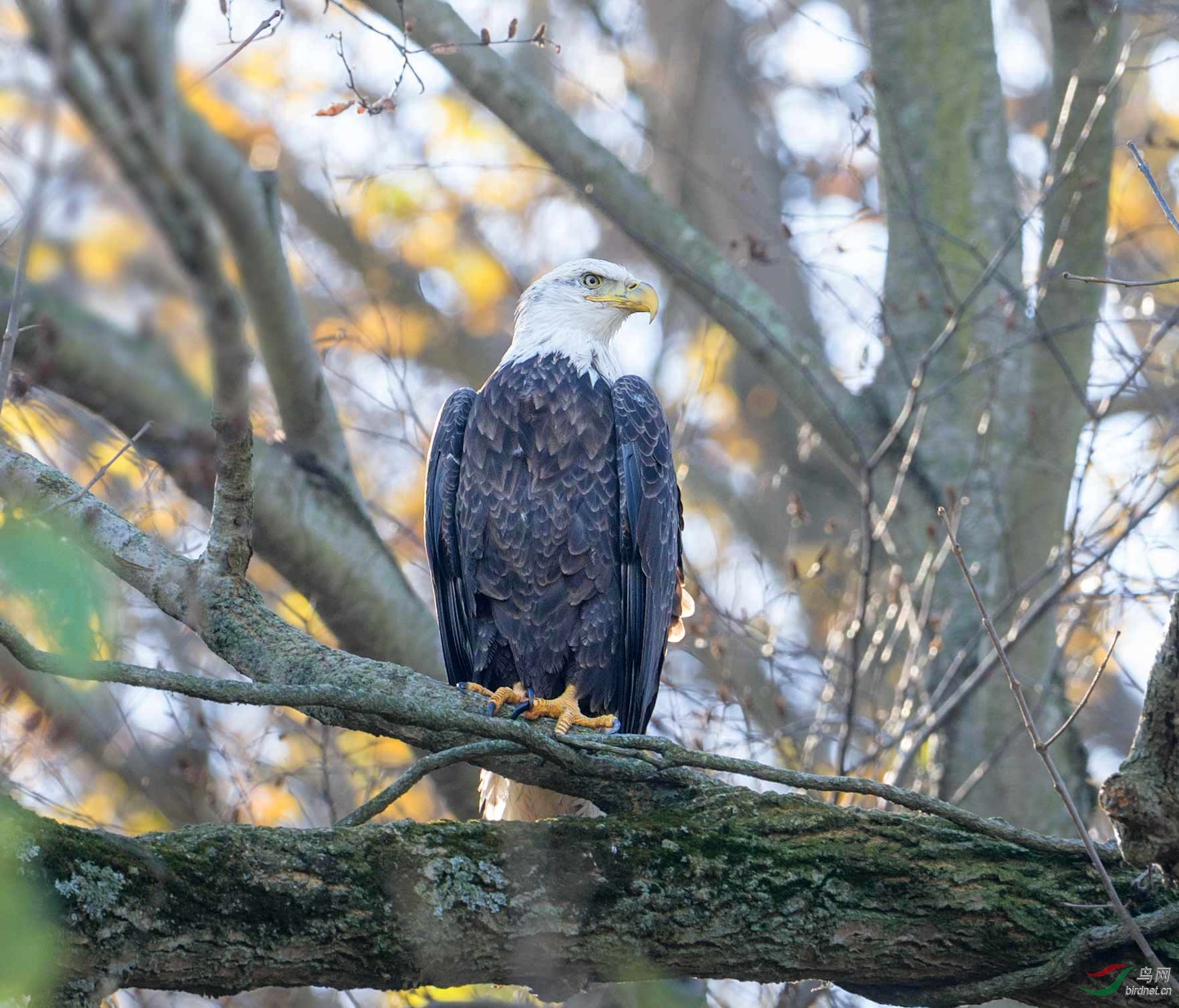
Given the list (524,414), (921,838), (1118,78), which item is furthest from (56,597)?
(1118,78)

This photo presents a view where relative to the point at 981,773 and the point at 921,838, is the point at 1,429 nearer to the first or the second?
the point at 921,838

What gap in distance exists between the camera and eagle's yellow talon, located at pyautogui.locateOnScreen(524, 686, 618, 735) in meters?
4.21

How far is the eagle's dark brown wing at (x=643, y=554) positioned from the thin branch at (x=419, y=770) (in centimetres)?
165

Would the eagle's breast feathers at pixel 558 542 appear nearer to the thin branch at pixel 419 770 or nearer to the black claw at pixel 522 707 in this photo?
the black claw at pixel 522 707

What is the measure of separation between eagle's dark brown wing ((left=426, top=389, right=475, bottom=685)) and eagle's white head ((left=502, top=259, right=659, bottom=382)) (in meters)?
0.45

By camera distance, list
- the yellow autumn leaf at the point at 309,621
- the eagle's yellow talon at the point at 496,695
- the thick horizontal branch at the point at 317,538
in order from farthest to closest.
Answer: the yellow autumn leaf at the point at 309,621 < the eagle's yellow talon at the point at 496,695 < the thick horizontal branch at the point at 317,538

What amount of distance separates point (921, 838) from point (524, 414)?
7.52 feet

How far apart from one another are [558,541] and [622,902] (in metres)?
1.92

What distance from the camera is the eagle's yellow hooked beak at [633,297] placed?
17.4ft

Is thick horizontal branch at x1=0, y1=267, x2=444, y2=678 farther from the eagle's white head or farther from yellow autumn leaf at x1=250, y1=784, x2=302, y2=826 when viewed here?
yellow autumn leaf at x1=250, y1=784, x2=302, y2=826

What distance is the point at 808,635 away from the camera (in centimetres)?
908

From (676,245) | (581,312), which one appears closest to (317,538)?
(581,312)

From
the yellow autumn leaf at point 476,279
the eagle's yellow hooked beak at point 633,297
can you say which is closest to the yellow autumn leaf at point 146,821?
the eagle's yellow hooked beak at point 633,297

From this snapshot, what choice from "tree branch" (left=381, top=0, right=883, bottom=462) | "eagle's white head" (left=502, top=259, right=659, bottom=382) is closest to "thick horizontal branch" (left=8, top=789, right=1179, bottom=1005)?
"eagle's white head" (left=502, top=259, right=659, bottom=382)
